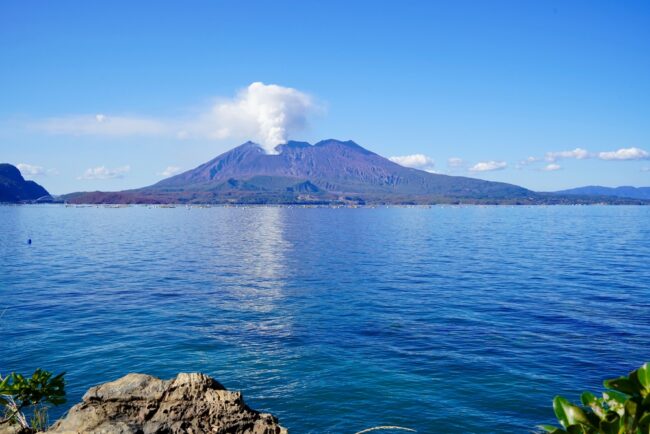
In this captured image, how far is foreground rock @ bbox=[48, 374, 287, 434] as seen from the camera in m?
9.55

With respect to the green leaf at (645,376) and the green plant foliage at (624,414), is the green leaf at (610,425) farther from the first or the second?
the green leaf at (645,376)

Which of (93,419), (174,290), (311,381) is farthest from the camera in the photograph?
(174,290)

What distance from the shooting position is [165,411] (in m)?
10.0

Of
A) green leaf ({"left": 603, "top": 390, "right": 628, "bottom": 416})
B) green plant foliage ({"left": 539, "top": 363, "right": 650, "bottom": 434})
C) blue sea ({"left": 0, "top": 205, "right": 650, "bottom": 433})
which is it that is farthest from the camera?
blue sea ({"left": 0, "top": 205, "right": 650, "bottom": 433})

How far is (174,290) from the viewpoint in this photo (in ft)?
156

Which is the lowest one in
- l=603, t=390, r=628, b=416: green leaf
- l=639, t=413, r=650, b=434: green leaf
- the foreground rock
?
the foreground rock

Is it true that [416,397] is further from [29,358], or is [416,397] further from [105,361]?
[29,358]

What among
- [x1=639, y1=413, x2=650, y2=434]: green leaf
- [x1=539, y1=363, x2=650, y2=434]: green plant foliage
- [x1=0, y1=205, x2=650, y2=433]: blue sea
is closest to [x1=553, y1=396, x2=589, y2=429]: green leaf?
[x1=539, y1=363, x2=650, y2=434]: green plant foliage

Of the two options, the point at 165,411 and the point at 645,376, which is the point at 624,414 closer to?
the point at 645,376

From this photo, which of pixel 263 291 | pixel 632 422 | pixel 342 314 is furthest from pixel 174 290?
pixel 632 422

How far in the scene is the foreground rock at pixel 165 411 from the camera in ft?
31.3

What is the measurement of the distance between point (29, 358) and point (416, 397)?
21.6 m

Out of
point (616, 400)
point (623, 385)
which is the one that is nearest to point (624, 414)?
point (623, 385)

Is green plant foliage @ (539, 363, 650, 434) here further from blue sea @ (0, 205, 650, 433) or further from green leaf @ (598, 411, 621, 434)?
blue sea @ (0, 205, 650, 433)
